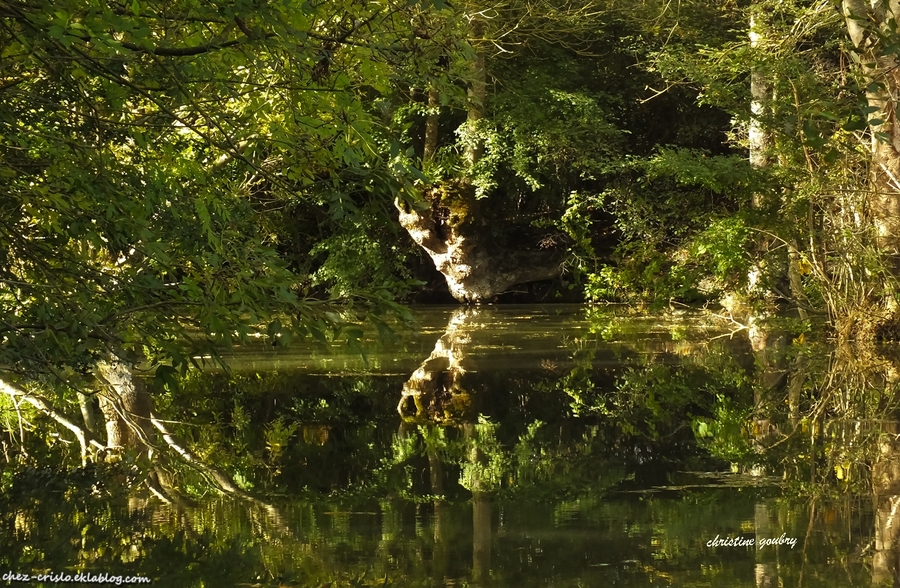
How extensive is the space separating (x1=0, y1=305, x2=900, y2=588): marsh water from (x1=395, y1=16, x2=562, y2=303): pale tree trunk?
27.2ft

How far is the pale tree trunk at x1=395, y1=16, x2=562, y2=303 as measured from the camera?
17969 millimetres

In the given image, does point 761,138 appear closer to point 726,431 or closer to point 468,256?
point 468,256

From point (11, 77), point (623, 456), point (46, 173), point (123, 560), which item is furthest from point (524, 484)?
point (11, 77)

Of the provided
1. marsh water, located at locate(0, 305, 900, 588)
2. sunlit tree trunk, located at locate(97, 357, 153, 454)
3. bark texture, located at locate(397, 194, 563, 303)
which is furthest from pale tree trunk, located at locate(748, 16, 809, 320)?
sunlit tree trunk, located at locate(97, 357, 153, 454)

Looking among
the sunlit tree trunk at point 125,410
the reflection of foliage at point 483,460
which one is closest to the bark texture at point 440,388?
the reflection of foliage at point 483,460

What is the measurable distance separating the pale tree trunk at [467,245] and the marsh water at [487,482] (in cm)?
829

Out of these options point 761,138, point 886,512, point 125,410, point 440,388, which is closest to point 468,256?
point 761,138

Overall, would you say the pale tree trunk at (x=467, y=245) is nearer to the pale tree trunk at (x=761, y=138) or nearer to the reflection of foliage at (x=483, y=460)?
the pale tree trunk at (x=761, y=138)

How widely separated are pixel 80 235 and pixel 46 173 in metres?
0.30

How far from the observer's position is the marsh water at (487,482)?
3.94 metres

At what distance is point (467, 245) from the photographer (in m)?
18.2

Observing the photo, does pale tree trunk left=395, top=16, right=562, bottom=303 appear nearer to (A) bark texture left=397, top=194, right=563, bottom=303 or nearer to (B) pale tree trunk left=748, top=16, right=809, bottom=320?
(A) bark texture left=397, top=194, right=563, bottom=303

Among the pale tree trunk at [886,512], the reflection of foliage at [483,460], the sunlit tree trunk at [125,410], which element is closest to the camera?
the pale tree trunk at [886,512]

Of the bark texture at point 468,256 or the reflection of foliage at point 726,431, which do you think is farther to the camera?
the bark texture at point 468,256
